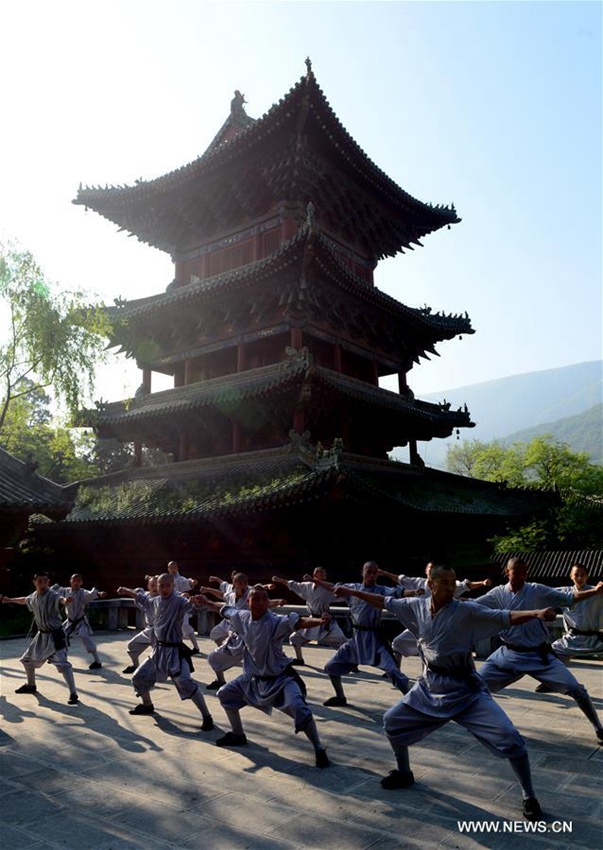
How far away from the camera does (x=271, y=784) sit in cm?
512

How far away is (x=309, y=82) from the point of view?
18.3 meters

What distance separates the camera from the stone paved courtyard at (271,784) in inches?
165

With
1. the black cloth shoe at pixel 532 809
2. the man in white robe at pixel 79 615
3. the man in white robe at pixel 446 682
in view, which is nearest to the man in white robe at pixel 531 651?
the man in white robe at pixel 446 682

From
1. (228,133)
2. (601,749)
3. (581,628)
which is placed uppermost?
(228,133)

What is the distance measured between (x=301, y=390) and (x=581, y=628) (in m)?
10.5

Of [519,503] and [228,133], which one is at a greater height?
[228,133]

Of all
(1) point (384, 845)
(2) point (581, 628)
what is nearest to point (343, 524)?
(2) point (581, 628)

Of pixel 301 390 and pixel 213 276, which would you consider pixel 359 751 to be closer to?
pixel 301 390

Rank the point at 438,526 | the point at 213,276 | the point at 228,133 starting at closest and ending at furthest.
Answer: the point at 438,526
the point at 213,276
the point at 228,133

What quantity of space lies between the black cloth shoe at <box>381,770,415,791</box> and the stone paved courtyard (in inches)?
3.0

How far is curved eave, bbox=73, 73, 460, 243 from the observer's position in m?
19.3

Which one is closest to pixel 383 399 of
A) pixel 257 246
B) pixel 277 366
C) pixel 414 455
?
pixel 414 455

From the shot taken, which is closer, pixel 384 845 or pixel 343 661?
pixel 384 845

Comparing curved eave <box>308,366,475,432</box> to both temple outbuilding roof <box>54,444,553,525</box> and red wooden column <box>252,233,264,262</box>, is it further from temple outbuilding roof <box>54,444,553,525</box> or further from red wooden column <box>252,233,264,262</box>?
red wooden column <box>252,233,264,262</box>
